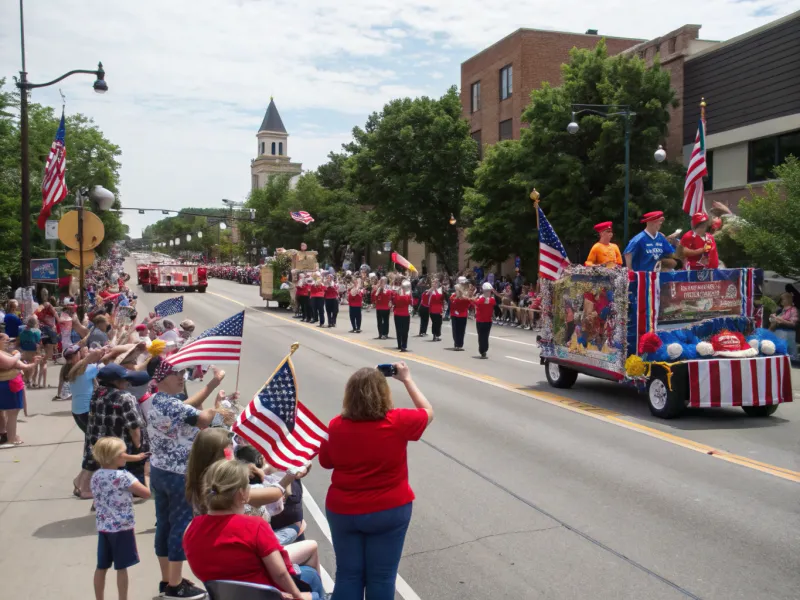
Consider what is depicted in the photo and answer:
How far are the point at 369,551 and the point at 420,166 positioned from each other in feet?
134

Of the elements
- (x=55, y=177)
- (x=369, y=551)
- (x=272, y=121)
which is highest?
(x=272, y=121)

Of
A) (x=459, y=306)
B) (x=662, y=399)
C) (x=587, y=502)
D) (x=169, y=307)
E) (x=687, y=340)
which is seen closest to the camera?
(x=587, y=502)

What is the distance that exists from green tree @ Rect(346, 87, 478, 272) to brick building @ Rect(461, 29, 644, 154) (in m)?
2.05

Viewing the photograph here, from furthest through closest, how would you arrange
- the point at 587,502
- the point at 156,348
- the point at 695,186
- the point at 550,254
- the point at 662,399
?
Result: the point at 695,186
the point at 550,254
the point at 662,399
the point at 587,502
the point at 156,348

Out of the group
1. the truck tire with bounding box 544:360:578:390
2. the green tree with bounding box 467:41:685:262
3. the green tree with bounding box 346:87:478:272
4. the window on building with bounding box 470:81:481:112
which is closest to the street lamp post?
the truck tire with bounding box 544:360:578:390

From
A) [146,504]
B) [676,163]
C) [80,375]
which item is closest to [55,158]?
[80,375]

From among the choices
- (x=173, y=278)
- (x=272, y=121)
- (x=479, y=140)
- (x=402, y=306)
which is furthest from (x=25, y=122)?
(x=272, y=121)

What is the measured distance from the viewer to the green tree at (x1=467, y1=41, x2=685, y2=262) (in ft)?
98.6

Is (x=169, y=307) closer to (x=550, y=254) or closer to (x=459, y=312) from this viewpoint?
(x=550, y=254)

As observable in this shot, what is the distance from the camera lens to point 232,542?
4000 millimetres

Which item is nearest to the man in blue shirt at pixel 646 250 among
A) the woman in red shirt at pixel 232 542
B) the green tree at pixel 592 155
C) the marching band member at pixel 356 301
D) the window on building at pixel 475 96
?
the woman in red shirt at pixel 232 542

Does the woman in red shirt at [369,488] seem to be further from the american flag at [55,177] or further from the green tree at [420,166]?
the green tree at [420,166]

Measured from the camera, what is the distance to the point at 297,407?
5.86m

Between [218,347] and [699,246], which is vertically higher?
[699,246]
